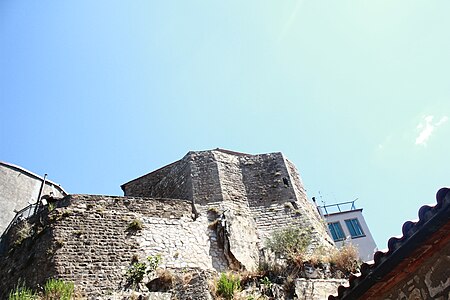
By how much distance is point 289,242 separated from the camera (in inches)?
515

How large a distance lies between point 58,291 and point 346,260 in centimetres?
863

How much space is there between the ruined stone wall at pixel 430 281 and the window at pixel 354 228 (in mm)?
19288

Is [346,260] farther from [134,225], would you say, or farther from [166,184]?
[166,184]

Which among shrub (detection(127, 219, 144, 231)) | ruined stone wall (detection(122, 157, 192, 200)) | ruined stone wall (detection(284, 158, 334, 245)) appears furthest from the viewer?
ruined stone wall (detection(122, 157, 192, 200))

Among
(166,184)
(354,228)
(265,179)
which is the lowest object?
(354,228)

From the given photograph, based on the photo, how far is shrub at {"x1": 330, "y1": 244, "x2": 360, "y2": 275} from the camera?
11.2m

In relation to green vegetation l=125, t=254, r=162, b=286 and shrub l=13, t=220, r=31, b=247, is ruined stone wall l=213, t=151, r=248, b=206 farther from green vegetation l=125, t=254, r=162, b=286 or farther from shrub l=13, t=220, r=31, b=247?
shrub l=13, t=220, r=31, b=247

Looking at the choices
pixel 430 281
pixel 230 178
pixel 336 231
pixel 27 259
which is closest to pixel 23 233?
pixel 27 259

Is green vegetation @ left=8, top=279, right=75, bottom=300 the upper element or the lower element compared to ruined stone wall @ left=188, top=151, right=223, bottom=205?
lower

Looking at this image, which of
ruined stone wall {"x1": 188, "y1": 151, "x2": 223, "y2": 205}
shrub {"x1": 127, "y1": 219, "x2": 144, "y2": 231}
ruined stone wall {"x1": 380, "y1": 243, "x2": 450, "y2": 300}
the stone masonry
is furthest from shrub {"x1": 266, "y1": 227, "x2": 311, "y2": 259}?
ruined stone wall {"x1": 380, "y1": 243, "x2": 450, "y2": 300}

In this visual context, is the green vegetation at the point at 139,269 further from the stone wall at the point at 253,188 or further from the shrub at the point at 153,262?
the stone wall at the point at 253,188

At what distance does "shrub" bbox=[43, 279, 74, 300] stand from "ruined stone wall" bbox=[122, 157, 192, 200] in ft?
23.0

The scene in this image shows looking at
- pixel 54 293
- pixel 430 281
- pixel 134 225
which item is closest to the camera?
pixel 430 281

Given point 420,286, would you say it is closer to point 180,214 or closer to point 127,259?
point 127,259
